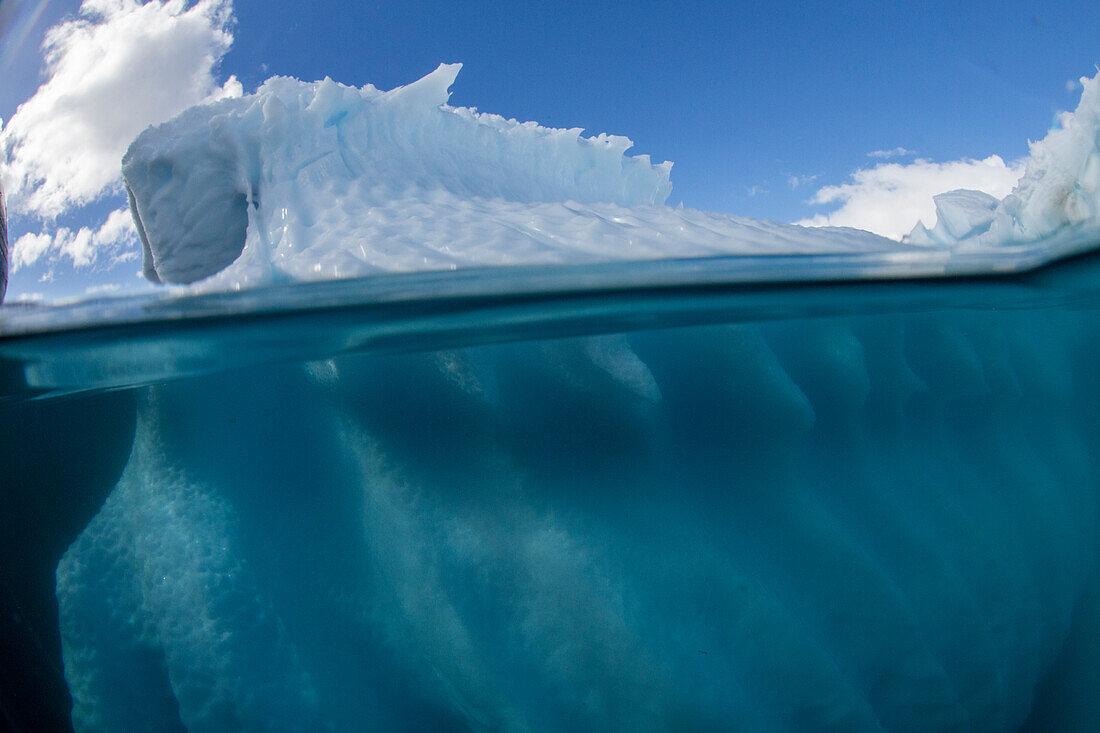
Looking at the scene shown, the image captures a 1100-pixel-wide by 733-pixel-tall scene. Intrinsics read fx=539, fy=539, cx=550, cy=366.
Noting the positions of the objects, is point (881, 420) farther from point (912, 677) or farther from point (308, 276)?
point (308, 276)

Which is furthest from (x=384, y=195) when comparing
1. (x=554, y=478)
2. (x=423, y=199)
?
(x=554, y=478)

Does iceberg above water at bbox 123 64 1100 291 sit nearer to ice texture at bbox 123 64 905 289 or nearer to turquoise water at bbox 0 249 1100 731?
ice texture at bbox 123 64 905 289

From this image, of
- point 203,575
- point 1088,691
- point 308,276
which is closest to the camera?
point 203,575

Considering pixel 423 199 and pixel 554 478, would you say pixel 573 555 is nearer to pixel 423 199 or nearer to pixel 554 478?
pixel 554 478

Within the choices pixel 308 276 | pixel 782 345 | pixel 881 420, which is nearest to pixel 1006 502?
pixel 881 420

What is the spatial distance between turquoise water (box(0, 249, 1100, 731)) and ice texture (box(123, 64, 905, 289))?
6.2 inches

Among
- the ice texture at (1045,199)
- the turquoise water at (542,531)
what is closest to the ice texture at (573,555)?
the turquoise water at (542,531)

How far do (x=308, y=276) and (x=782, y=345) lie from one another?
2.06 m

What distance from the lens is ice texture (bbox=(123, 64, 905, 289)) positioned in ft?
6.98

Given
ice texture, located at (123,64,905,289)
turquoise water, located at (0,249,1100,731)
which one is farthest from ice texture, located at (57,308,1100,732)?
ice texture, located at (123,64,905,289)

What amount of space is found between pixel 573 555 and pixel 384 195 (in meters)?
1.88

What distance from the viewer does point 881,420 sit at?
7.55ft

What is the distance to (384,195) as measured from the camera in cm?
261

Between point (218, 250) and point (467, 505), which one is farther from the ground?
point (218, 250)
